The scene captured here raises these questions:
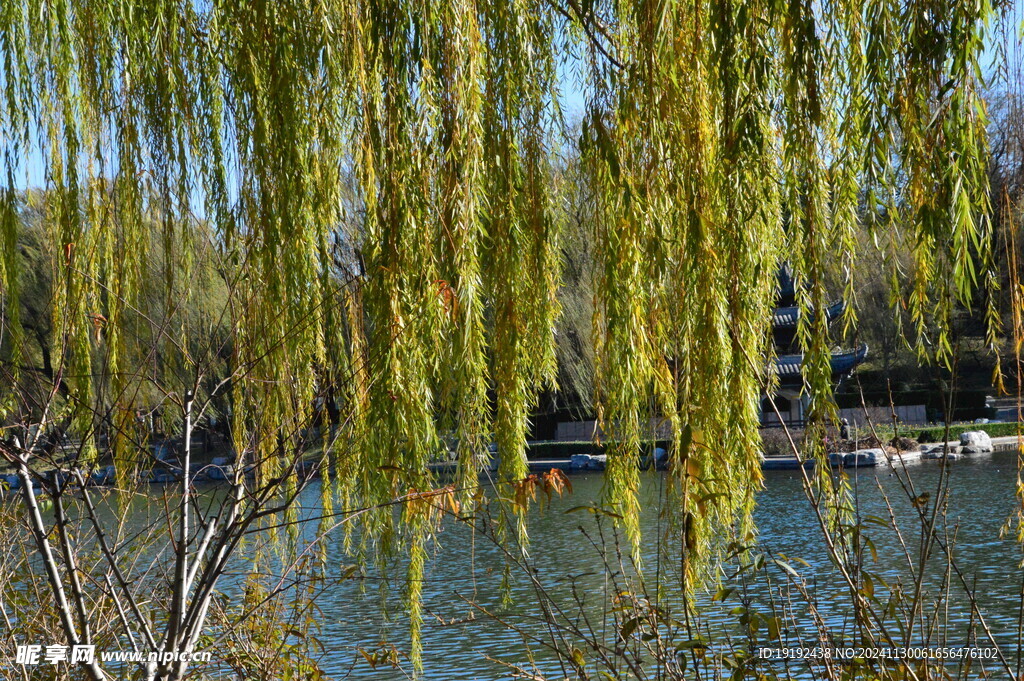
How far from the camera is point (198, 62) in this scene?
250cm

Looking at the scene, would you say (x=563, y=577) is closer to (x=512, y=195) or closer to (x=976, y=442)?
(x=512, y=195)

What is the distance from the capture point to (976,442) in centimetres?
1359

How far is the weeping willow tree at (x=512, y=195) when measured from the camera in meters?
1.75

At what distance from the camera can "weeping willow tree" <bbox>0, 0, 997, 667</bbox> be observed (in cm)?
175

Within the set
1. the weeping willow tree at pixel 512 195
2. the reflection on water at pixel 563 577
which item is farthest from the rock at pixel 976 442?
the weeping willow tree at pixel 512 195

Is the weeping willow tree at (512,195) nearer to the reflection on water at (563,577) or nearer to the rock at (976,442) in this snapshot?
the reflection on water at (563,577)

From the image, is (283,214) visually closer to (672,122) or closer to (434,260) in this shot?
(434,260)

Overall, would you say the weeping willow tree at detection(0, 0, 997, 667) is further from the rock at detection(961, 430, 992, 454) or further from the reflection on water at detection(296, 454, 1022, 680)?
the rock at detection(961, 430, 992, 454)

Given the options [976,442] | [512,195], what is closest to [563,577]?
[512,195]

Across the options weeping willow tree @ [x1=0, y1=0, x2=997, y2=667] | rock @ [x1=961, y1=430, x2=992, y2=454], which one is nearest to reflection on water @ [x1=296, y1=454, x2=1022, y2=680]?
weeping willow tree @ [x1=0, y1=0, x2=997, y2=667]

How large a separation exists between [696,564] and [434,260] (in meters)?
0.83

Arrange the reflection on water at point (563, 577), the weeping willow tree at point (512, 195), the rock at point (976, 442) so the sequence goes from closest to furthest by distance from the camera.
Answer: the weeping willow tree at point (512, 195), the reflection on water at point (563, 577), the rock at point (976, 442)

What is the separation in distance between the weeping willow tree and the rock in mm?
12621

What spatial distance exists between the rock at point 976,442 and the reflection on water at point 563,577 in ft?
11.1
